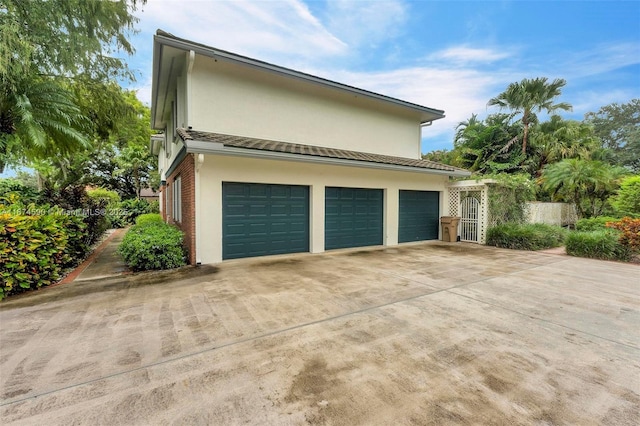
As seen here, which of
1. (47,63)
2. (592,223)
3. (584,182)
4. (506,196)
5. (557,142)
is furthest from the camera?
(557,142)

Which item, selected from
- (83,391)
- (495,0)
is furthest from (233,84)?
(495,0)

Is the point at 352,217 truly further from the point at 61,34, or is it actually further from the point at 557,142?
the point at 557,142

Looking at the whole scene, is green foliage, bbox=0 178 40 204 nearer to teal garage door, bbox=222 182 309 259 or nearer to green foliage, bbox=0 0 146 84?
green foliage, bbox=0 0 146 84

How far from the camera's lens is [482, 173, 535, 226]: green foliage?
11.6 meters

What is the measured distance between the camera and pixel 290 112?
9617mm

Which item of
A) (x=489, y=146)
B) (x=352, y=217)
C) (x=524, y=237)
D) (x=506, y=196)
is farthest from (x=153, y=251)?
(x=489, y=146)

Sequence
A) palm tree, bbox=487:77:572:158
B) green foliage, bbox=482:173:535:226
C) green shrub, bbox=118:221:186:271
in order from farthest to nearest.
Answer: palm tree, bbox=487:77:572:158
green foliage, bbox=482:173:535:226
green shrub, bbox=118:221:186:271

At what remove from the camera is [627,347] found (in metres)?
3.33

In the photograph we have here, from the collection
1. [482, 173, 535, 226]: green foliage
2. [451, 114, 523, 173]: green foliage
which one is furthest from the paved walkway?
[451, 114, 523, 173]: green foliage

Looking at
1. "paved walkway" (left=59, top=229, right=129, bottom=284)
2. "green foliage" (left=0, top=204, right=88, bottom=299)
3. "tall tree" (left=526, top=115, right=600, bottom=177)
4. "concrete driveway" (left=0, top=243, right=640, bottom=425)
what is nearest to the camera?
"concrete driveway" (left=0, top=243, right=640, bottom=425)

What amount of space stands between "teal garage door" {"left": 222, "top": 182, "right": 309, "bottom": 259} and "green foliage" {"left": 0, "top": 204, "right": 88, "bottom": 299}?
3419 millimetres

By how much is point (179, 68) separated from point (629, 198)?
18.0 m

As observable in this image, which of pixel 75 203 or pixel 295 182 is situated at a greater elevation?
pixel 295 182

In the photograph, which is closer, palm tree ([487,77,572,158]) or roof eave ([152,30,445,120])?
roof eave ([152,30,445,120])
